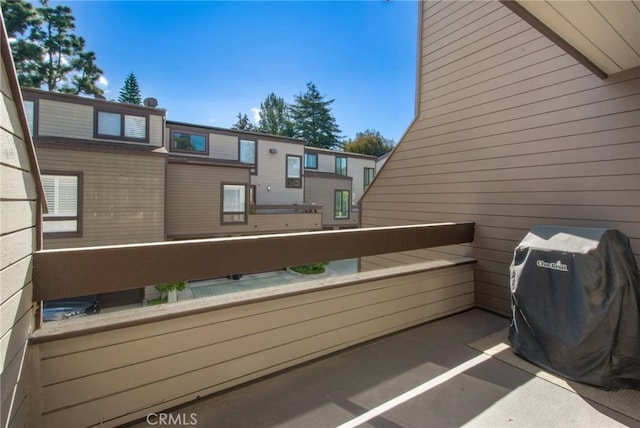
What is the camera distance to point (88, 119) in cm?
879

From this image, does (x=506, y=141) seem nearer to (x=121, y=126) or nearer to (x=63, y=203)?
(x=63, y=203)

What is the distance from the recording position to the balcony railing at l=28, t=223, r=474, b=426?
1.45 meters

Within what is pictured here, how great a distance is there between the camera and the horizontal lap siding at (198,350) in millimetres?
1476

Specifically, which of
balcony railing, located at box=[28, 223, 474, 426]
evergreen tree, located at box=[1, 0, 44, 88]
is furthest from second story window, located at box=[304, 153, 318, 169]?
evergreen tree, located at box=[1, 0, 44, 88]

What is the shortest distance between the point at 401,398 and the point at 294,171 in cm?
1266

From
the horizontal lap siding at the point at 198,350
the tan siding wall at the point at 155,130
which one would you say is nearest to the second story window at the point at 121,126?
the tan siding wall at the point at 155,130

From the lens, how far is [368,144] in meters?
29.5

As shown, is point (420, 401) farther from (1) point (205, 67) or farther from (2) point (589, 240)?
(1) point (205, 67)

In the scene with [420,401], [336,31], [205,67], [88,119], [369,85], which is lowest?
[420,401]

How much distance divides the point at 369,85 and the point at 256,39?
1431cm

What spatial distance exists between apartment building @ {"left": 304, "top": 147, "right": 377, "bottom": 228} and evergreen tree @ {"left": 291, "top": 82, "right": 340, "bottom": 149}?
43.6 feet

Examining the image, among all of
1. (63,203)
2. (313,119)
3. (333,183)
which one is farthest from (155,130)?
(313,119)

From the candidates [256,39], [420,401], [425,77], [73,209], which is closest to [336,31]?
[256,39]

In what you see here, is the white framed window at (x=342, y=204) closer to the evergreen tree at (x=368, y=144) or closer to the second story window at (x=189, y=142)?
the second story window at (x=189, y=142)
